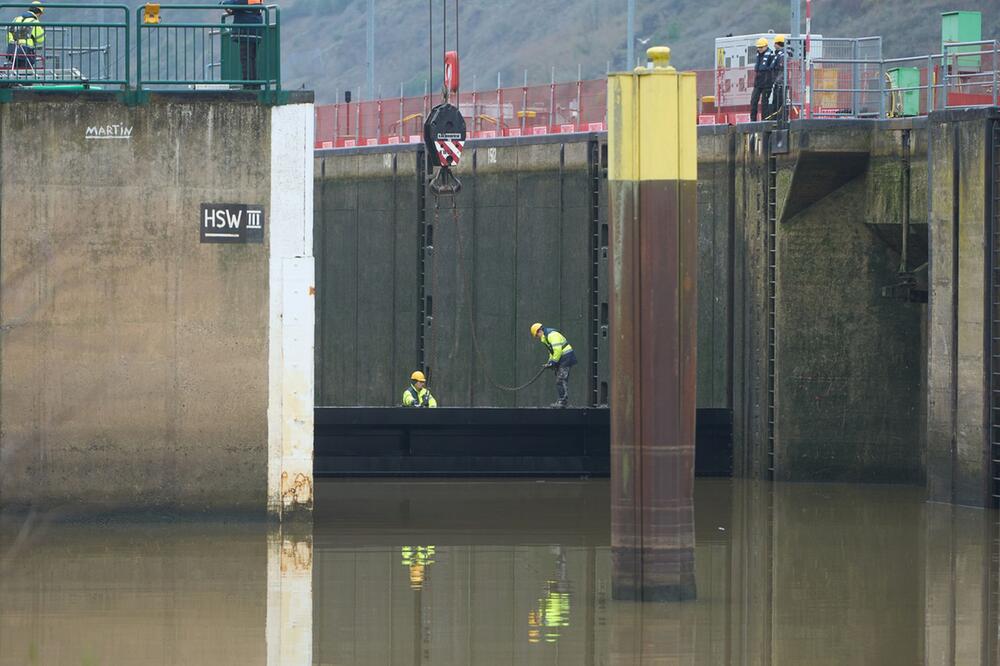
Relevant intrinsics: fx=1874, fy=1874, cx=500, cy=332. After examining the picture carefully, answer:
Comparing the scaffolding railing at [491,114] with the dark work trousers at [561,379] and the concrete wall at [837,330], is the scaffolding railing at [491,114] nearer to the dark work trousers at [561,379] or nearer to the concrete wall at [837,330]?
the concrete wall at [837,330]

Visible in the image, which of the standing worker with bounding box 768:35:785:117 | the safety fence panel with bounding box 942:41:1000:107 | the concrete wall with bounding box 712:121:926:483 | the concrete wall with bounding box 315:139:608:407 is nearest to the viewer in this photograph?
the safety fence panel with bounding box 942:41:1000:107

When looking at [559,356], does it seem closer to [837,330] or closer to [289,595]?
[837,330]

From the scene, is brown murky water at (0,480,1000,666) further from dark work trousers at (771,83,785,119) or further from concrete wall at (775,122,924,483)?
dark work trousers at (771,83,785,119)

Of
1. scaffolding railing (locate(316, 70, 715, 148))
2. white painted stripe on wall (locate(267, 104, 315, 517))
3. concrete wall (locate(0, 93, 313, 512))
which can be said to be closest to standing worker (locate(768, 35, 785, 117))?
scaffolding railing (locate(316, 70, 715, 148))

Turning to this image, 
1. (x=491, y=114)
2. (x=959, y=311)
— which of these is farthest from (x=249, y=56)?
(x=491, y=114)

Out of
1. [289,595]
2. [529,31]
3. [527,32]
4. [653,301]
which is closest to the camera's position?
[653,301]

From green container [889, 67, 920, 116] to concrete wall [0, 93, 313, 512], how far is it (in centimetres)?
1013

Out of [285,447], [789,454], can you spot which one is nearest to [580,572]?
[285,447]

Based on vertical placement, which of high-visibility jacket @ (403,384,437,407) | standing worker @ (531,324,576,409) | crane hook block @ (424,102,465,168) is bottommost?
high-visibility jacket @ (403,384,437,407)

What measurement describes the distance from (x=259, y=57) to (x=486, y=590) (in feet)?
20.3

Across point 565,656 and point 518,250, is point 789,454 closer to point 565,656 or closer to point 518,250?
point 518,250

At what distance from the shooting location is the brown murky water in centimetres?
1459

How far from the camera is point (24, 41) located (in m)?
20.0

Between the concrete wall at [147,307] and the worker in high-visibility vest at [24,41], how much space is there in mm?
820
